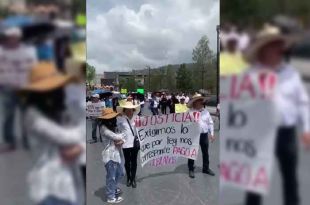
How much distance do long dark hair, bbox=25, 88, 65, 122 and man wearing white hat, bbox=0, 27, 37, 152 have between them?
0.18ft

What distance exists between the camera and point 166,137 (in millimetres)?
6293

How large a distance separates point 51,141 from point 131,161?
4527 mm

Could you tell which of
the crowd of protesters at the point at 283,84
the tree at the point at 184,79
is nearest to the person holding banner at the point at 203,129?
the crowd of protesters at the point at 283,84

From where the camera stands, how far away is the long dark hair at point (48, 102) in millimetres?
1677

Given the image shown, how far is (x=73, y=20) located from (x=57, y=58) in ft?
0.50

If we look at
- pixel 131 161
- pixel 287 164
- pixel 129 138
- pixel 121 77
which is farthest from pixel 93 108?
pixel 287 164

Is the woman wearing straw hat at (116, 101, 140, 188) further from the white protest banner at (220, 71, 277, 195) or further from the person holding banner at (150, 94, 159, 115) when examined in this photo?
the person holding banner at (150, 94, 159, 115)

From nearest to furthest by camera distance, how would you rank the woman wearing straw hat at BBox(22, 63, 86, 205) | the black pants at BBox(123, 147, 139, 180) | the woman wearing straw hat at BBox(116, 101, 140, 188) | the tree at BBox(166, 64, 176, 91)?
1. the woman wearing straw hat at BBox(22, 63, 86, 205)
2. the woman wearing straw hat at BBox(116, 101, 140, 188)
3. the black pants at BBox(123, 147, 139, 180)
4. the tree at BBox(166, 64, 176, 91)

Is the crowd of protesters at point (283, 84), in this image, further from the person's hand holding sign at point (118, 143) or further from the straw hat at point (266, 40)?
the person's hand holding sign at point (118, 143)

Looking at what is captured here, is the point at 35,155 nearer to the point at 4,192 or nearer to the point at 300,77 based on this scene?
the point at 4,192

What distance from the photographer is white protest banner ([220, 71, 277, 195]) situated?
5.63 feet

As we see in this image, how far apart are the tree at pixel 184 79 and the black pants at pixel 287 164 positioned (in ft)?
46.1

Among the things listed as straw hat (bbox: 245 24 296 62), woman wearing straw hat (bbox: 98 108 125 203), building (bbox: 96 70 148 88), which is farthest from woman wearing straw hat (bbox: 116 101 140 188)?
building (bbox: 96 70 148 88)

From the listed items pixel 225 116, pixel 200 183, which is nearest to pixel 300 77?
pixel 225 116
